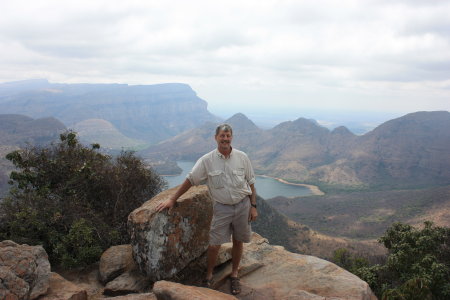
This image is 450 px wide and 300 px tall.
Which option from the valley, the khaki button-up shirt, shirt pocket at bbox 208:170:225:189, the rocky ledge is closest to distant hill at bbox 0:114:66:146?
the valley

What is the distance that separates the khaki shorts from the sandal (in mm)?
766

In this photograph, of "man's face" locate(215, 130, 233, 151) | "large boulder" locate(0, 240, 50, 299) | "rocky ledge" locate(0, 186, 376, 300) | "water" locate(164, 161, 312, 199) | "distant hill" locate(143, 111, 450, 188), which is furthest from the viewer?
"distant hill" locate(143, 111, 450, 188)

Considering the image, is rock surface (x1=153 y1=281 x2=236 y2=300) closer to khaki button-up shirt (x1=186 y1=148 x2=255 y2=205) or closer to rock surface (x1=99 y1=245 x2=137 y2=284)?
khaki button-up shirt (x1=186 y1=148 x2=255 y2=205)

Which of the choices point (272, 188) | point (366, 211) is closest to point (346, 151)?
point (272, 188)

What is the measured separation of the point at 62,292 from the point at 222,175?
315cm

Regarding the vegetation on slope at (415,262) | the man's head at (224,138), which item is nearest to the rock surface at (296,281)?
the man's head at (224,138)

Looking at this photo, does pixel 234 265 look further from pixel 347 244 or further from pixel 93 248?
pixel 347 244

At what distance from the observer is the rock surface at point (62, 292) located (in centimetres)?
500

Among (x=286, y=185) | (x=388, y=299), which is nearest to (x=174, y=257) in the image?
(x=388, y=299)

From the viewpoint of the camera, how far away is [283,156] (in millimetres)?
151000

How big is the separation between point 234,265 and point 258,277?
812 mm

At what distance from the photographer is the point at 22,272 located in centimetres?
476

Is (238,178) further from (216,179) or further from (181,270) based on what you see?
(181,270)

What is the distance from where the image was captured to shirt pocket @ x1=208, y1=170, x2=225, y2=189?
5098 millimetres
